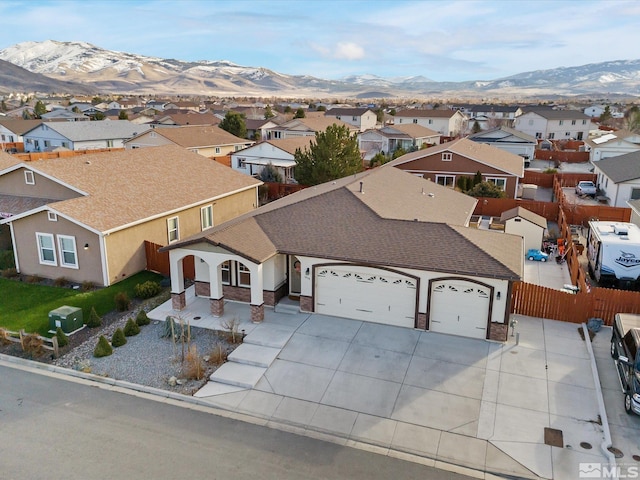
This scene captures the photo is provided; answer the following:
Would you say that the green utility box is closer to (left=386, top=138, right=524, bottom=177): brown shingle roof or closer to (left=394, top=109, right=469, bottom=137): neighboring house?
(left=386, top=138, right=524, bottom=177): brown shingle roof

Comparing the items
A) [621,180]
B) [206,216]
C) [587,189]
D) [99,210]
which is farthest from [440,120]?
[99,210]

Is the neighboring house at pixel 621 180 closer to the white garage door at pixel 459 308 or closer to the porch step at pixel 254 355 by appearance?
the white garage door at pixel 459 308

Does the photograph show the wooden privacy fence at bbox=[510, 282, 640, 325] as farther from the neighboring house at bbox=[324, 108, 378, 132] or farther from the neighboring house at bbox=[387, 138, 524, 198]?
the neighboring house at bbox=[324, 108, 378, 132]

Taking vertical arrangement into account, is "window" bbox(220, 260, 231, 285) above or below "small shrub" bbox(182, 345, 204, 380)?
above

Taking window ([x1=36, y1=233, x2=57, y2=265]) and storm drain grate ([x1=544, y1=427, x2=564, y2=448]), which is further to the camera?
window ([x1=36, y1=233, x2=57, y2=265])

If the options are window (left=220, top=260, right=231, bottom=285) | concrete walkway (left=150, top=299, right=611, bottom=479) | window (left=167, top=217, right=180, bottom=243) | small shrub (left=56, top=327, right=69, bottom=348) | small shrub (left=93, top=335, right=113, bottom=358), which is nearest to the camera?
concrete walkway (left=150, top=299, right=611, bottom=479)

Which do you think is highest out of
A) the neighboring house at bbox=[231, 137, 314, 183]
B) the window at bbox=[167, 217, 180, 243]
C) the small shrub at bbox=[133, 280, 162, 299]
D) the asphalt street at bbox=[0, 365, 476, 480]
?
the neighboring house at bbox=[231, 137, 314, 183]

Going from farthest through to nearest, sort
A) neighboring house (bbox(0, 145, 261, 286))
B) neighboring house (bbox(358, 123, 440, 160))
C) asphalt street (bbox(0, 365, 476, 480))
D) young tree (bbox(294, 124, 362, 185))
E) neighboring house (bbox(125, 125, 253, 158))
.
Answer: neighboring house (bbox(358, 123, 440, 160)) → neighboring house (bbox(125, 125, 253, 158)) → young tree (bbox(294, 124, 362, 185)) → neighboring house (bbox(0, 145, 261, 286)) → asphalt street (bbox(0, 365, 476, 480))

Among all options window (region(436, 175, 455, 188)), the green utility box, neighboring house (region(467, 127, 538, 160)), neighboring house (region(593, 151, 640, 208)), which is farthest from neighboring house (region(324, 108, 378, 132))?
the green utility box
